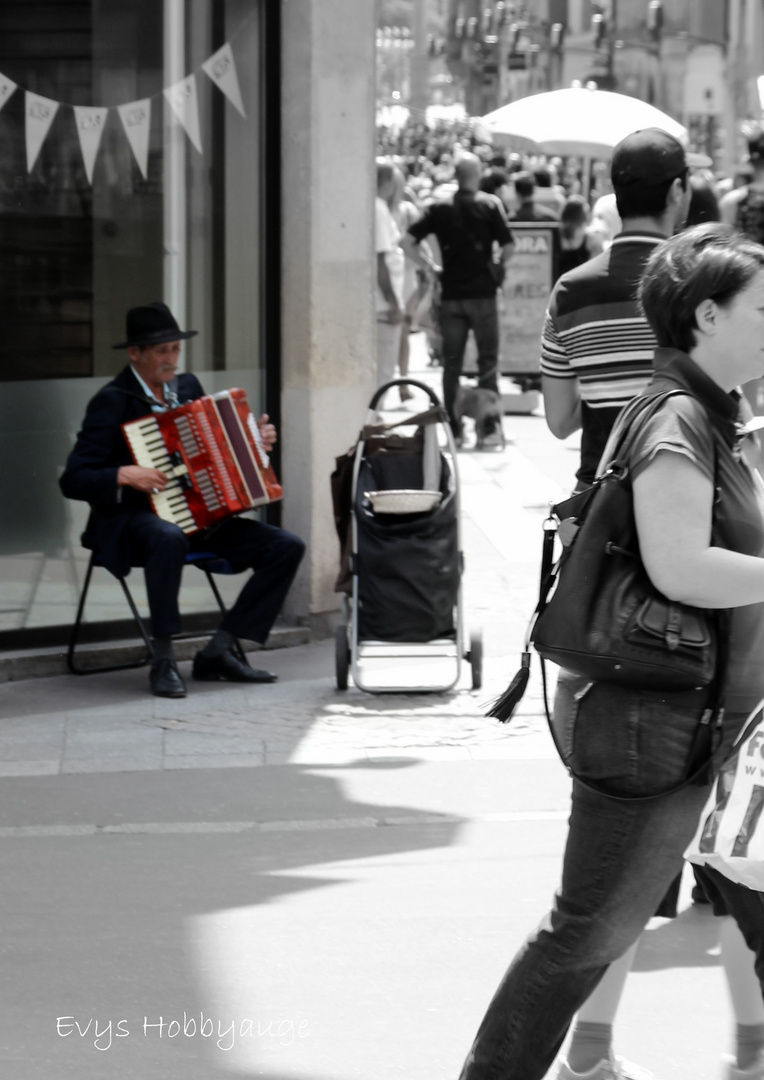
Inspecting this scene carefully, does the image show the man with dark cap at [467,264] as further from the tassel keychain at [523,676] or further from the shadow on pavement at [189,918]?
the tassel keychain at [523,676]

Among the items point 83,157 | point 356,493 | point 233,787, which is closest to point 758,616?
point 233,787

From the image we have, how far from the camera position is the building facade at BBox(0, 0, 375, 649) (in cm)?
778

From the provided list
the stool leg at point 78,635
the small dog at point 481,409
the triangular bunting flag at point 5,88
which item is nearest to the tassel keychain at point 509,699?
the stool leg at point 78,635

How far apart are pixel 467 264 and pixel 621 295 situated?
9171mm

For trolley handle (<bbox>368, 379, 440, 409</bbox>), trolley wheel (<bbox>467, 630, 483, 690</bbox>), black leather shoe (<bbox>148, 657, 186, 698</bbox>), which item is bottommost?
black leather shoe (<bbox>148, 657, 186, 698</bbox>)

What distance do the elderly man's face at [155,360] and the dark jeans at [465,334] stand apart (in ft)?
22.0

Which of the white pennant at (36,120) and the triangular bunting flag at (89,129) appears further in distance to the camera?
the triangular bunting flag at (89,129)

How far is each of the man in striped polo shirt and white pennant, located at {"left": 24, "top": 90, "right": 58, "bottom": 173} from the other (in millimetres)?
3627

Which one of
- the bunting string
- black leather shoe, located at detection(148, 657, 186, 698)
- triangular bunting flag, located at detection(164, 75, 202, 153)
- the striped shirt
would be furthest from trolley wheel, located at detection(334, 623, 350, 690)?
the striped shirt

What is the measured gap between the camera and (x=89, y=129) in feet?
25.8

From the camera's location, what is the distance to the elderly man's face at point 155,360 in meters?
7.35

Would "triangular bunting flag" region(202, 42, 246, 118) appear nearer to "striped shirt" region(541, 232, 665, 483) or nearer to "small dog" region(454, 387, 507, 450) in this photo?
"striped shirt" region(541, 232, 665, 483)

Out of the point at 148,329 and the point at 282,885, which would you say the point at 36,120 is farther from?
the point at 282,885

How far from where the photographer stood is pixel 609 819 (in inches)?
122
